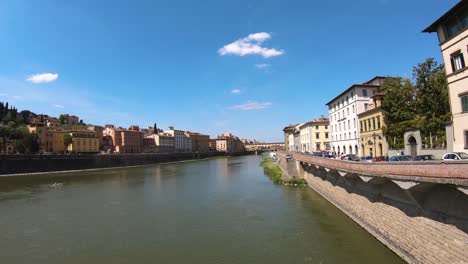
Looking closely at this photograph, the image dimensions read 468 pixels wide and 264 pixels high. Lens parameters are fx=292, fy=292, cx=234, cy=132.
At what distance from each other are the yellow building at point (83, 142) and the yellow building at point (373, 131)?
85121mm

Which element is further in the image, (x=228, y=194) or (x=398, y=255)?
(x=228, y=194)

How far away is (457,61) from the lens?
17.6m

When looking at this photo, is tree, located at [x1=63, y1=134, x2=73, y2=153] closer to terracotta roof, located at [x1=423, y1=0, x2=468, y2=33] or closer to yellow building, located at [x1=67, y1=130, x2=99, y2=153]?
yellow building, located at [x1=67, y1=130, x2=99, y2=153]

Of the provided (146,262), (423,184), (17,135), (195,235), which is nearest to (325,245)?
(423,184)

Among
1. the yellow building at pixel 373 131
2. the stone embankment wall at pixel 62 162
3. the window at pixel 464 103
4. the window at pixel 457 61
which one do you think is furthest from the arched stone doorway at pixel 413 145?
the stone embankment wall at pixel 62 162

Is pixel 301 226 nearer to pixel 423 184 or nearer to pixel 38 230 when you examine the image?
pixel 423 184

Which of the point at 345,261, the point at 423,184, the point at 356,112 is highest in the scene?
the point at 356,112

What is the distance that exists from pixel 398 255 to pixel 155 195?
25046mm

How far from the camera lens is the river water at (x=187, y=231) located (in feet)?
45.2

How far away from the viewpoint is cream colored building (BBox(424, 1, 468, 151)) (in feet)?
54.4

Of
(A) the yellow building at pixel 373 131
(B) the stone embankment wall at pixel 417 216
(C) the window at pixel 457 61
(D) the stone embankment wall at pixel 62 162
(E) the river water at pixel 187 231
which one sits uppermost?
(C) the window at pixel 457 61

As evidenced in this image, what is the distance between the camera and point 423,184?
10.5 m

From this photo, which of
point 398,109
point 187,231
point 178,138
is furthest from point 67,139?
point 398,109

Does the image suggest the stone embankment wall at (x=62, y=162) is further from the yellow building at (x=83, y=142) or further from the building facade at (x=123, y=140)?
the building facade at (x=123, y=140)
